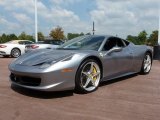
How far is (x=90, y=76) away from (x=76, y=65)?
575 mm

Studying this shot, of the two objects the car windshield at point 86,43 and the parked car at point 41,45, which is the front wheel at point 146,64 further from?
the parked car at point 41,45

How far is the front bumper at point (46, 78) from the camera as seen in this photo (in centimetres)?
504

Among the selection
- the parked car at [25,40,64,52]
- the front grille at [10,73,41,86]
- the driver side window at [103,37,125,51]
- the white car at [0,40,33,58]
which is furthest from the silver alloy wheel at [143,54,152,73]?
the white car at [0,40,33,58]

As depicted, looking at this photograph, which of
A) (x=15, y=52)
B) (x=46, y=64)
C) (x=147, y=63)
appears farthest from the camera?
(x=15, y=52)

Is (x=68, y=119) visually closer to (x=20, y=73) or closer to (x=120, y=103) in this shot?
(x=120, y=103)

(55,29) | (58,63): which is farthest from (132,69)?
(55,29)

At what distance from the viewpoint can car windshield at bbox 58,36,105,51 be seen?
6219 millimetres

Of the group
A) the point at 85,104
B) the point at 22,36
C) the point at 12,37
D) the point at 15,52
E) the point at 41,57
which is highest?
the point at 22,36

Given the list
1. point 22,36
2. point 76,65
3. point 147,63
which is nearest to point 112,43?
point 76,65

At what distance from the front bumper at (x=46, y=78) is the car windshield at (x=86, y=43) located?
1081 millimetres

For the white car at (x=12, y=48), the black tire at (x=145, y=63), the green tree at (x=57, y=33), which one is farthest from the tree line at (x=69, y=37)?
the black tire at (x=145, y=63)

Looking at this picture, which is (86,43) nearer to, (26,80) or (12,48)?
(26,80)

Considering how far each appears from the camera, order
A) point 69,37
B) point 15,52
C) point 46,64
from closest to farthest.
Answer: point 46,64 → point 15,52 → point 69,37

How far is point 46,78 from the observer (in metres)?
5.03
